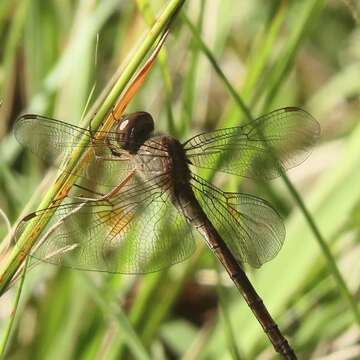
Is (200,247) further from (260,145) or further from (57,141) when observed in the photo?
(57,141)

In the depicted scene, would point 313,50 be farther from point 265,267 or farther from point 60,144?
point 60,144

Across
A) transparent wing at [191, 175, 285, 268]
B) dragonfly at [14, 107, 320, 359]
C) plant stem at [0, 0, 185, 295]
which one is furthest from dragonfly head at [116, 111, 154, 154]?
plant stem at [0, 0, 185, 295]

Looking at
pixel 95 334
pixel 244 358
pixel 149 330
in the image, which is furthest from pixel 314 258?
pixel 95 334

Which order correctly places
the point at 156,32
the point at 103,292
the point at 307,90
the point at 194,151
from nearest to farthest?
the point at 156,32 < the point at 194,151 < the point at 103,292 < the point at 307,90

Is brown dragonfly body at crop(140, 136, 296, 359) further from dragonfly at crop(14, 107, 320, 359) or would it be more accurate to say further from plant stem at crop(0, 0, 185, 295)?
plant stem at crop(0, 0, 185, 295)

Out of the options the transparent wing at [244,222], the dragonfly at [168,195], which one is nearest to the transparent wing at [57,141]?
the dragonfly at [168,195]

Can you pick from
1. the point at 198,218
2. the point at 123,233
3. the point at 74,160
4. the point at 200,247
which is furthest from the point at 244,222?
the point at 74,160

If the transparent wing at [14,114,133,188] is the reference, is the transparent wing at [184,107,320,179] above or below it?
below
